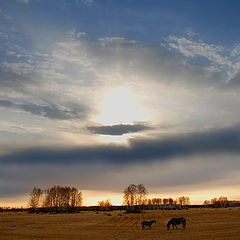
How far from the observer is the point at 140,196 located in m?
148

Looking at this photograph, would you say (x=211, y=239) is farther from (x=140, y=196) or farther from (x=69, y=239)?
(x=140, y=196)

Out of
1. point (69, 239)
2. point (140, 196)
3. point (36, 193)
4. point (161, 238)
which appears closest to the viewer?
point (161, 238)

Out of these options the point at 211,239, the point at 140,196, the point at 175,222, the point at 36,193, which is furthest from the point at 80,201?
the point at 211,239

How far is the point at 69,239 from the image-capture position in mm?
28766

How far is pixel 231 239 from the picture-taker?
23.6m

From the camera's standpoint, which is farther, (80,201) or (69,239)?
(80,201)

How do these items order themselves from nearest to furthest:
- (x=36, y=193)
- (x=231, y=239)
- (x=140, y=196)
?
(x=231, y=239), (x=140, y=196), (x=36, y=193)

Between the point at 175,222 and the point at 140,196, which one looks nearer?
the point at 175,222

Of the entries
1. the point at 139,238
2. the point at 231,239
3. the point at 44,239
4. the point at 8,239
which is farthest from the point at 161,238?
the point at 8,239

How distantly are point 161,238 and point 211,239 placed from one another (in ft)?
17.1

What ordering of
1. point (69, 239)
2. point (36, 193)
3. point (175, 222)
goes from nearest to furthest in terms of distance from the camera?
point (69, 239), point (175, 222), point (36, 193)

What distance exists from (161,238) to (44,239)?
13.2 m

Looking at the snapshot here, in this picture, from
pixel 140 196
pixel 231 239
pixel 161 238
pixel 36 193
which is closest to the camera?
pixel 231 239

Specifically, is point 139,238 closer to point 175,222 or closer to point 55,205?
point 175,222
